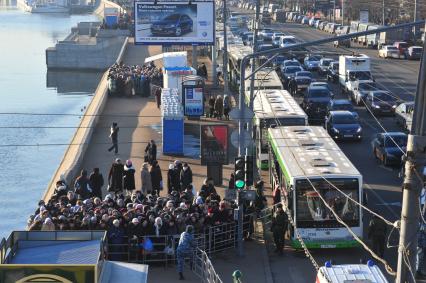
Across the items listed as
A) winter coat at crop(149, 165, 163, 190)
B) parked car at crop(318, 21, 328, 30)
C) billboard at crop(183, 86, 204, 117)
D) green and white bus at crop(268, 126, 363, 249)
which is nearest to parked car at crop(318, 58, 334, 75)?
billboard at crop(183, 86, 204, 117)

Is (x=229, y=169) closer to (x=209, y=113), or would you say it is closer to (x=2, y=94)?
(x=209, y=113)

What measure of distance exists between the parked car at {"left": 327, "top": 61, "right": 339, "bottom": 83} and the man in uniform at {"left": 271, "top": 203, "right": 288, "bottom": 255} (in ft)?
108

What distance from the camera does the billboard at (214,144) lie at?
26.5m

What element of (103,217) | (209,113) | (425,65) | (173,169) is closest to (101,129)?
(209,113)

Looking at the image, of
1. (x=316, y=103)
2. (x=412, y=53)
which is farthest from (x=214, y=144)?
(x=412, y=53)

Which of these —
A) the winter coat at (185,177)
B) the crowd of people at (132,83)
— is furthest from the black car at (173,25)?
the winter coat at (185,177)

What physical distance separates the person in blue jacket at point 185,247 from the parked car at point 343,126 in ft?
55.5

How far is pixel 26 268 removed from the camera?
11.4 meters

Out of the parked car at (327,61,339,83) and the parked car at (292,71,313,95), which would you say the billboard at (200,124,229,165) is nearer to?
the parked car at (292,71,313,95)

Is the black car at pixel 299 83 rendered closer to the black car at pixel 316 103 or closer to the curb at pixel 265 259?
the black car at pixel 316 103

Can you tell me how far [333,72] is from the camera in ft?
176

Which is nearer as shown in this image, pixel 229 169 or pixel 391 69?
pixel 229 169

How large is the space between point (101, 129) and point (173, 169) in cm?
1385

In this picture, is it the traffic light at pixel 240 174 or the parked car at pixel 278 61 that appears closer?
the traffic light at pixel 240 174
